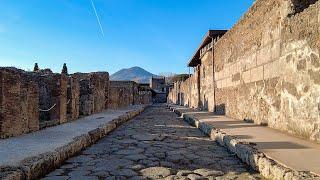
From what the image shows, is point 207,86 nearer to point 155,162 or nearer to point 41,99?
point 41,99


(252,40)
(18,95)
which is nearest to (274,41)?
(252,40)

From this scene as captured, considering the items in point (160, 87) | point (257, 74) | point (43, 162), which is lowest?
point (43, 162)

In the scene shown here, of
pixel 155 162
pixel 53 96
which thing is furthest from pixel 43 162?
pixel 53 96

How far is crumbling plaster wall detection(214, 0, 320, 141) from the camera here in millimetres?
6047

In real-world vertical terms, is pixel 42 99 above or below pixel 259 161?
above

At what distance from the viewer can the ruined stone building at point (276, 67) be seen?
6059mm

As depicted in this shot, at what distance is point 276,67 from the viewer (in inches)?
319

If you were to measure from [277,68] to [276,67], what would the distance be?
3.5 inches

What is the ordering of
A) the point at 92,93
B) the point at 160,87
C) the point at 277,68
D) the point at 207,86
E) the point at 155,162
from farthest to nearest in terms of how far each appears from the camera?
the point at 160,87 → the point at 207,86 → the point at 92,93 → the point at 277,68 → the point at 155,162

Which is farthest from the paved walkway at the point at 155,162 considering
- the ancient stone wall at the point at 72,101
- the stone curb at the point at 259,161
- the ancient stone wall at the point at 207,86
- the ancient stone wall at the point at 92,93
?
the ancient stone wall at the point at 207,86

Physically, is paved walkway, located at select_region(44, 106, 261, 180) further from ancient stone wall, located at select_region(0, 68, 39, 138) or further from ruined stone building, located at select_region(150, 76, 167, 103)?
ruined stone building, located at select_region(150, 76, 167, 103)

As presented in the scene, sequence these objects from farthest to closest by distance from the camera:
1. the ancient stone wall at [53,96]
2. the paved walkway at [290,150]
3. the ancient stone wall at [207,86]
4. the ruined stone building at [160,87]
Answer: the ruined stone building at [160,87], the ancient stone wall at [207,86], the ancient stone wall at [53,96], the paved walkway at [290,150]

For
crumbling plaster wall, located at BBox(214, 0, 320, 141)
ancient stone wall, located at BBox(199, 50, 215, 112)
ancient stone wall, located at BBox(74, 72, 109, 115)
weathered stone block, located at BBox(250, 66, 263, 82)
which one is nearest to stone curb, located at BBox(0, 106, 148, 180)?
crumbling plaster wall, located at BBox(214, 0, 320, 141)

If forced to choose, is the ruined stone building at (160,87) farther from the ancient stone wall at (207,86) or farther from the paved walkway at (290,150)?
the paved walkway at (290,150)
